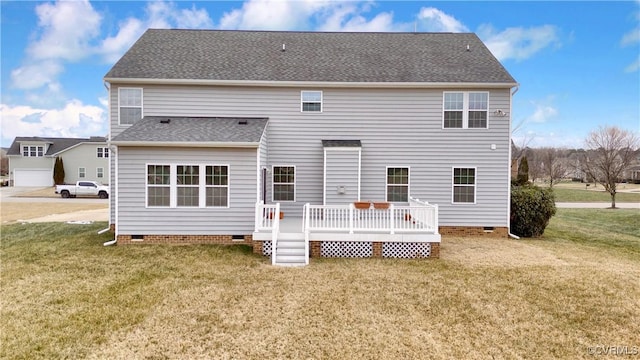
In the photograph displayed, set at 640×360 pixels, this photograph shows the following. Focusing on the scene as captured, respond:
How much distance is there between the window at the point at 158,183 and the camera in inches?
399

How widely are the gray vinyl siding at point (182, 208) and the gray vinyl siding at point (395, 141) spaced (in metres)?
2.09

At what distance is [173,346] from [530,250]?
10089 millimetres

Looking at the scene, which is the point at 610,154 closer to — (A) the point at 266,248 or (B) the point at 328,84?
(B) the point at 328,84

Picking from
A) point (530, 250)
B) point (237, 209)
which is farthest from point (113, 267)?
point (530, 250)

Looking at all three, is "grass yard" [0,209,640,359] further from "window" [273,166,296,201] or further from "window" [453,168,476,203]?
"window" [273,166,296,201]

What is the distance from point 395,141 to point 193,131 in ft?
22.9

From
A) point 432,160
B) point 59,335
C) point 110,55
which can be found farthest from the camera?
point 110,55

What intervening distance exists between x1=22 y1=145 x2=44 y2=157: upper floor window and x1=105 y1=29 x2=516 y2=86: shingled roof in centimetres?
3418

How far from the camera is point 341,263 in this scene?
28.5 feet

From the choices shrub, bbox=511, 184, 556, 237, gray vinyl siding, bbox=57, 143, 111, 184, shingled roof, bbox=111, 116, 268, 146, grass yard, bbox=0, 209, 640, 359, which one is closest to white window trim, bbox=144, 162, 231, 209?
shingled roof, bbox=111, 116, 268, 146

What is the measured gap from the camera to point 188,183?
10188mm

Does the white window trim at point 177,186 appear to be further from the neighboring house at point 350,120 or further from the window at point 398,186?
the window at point 398,186

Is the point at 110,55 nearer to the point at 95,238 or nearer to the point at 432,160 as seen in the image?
the point at 95,238

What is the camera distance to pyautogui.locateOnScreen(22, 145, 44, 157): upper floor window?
37531 mm
